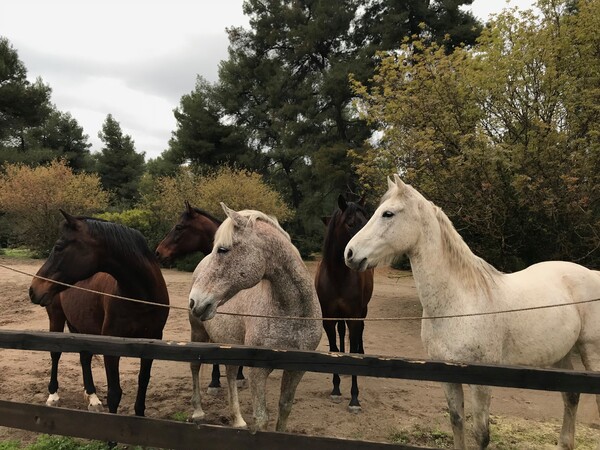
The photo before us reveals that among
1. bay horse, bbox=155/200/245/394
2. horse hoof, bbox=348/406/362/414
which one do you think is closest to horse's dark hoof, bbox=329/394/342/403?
horse hoof, bbox=348/406/362/414

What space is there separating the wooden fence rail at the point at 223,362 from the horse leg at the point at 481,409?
0.86m

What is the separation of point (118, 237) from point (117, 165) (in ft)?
125

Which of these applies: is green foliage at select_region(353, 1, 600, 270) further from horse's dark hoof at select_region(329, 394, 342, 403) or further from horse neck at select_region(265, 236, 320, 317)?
horse neck at select_region(265, 236, 320, 317)

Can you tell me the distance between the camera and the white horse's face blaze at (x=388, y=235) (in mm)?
2578

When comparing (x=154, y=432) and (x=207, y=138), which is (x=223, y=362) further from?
(x=207, y=138)

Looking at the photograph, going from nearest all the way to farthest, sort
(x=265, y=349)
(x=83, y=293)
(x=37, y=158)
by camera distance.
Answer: (x=265, y=349)
(x=83, y=293)
(x=37, y=158)

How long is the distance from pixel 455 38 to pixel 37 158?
30.7 metres

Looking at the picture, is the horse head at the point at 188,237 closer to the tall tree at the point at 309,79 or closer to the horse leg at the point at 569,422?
the horse leg at the point at 569,422

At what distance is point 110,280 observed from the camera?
361 cm

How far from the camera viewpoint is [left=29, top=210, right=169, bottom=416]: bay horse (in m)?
3.07

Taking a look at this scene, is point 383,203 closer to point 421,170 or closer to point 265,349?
point 265,349

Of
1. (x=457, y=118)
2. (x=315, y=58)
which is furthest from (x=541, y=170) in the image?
(x=315, y=58)

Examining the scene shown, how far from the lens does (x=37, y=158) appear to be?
2984 centimetres

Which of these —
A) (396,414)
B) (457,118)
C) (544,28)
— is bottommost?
(396,414)
